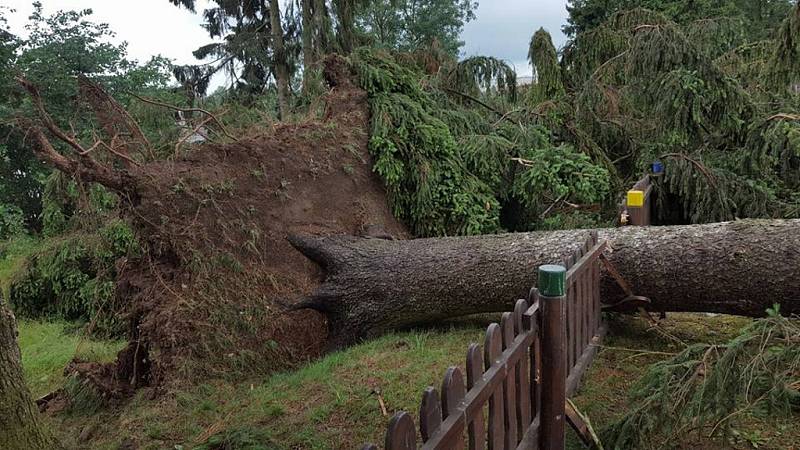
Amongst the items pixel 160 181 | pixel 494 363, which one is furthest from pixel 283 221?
pixel 494 363

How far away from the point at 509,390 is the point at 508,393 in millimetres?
11

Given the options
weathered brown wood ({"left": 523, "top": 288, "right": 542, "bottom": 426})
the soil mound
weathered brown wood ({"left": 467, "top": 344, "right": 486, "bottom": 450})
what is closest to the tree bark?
the soil mound

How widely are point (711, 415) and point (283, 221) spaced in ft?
12.7

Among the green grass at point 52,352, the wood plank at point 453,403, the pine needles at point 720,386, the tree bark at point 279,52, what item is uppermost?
the tree bark at point 279,52

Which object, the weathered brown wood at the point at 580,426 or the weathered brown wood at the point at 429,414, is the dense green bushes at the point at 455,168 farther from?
the weathered brown wood at the point at 429,414

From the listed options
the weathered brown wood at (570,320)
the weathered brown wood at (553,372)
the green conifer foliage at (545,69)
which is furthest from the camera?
the green conifer foliage at (545,69)

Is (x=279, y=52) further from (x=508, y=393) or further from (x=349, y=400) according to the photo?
(x=508, y=393)

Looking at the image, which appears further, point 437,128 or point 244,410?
point 437,128

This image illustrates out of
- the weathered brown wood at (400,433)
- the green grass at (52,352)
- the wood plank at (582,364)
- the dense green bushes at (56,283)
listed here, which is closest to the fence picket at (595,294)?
the wood plank at (582,364)

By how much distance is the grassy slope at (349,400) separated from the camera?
9.36 feet

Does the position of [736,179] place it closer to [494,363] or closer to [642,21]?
[642,21]

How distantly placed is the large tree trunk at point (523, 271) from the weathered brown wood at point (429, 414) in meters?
2.72

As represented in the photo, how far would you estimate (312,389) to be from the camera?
3568 millimetres

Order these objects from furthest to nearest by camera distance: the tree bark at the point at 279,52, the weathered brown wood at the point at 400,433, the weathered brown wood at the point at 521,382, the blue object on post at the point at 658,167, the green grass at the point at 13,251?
the tree bark at the point at 279,52 < the green grass at the point at 13,251 < the blue object on post at the point at 658,167 < the weathered brown wood at the point at 521,382 < the weathered brown wood at the point at 400,433
